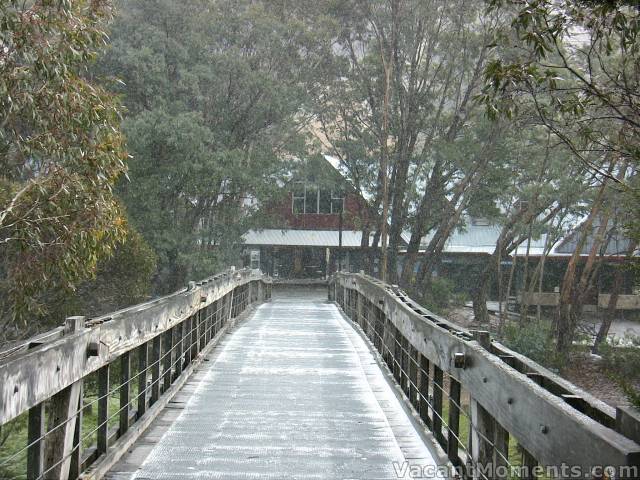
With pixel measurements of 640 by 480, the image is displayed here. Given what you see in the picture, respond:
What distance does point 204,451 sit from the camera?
16.9 ft

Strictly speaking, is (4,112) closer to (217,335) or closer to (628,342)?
(217,335)

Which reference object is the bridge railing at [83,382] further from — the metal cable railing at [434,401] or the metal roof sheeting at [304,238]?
the metal roof sheeting at [304,238]

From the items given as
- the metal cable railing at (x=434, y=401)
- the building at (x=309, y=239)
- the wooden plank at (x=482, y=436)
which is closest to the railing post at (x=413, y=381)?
the metal cable railing at (x=434, y=401)

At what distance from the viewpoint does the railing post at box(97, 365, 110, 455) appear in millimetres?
4711

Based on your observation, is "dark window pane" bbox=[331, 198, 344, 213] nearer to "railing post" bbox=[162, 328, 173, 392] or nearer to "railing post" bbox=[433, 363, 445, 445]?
"railing post" bbox=[162, 328, 173, 392]

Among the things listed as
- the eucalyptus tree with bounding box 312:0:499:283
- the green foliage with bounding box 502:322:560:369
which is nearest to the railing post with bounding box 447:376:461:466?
the green foliage with bounding box 502:322:560:369

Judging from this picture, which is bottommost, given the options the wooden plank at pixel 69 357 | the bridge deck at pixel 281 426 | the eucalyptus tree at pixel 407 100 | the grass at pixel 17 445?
the grass at pixel 17 445

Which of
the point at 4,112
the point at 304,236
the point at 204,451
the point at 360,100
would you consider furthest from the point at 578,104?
the point at 304,236

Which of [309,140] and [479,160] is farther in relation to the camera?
[309,140]

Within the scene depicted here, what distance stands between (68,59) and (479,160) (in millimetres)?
23738

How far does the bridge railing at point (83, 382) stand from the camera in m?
3.47

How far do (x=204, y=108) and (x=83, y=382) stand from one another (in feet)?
91.2

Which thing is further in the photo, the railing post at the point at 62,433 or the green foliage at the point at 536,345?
the green foliage at the point at 536,345

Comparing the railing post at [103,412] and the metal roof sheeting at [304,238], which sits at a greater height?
the metal roof sheeting at [304,238]
